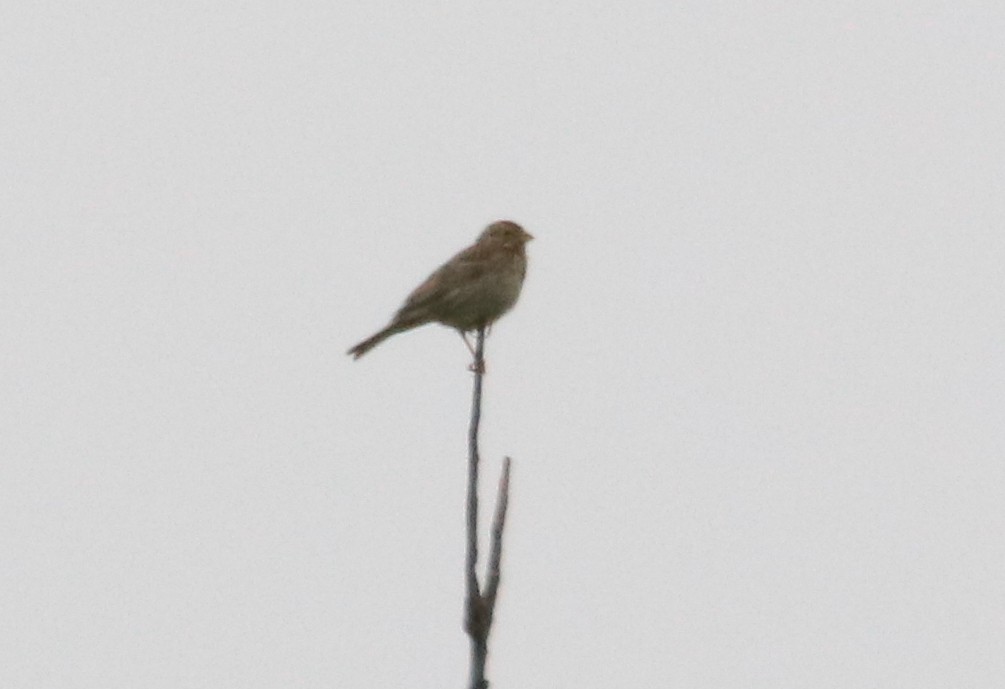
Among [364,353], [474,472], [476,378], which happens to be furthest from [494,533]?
[364,353]

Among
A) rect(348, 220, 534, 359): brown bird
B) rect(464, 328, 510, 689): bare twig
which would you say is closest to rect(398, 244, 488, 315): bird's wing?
rect(348, 220, 534, 359): brown bird

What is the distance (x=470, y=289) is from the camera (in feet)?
35.8

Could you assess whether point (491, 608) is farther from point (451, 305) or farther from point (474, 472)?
point (451, 305)

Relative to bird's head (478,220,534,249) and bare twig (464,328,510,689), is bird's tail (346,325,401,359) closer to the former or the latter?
bird's head (478,220,534,249)

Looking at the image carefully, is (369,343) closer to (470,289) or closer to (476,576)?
(470,289)

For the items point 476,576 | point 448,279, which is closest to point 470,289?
point 448,279

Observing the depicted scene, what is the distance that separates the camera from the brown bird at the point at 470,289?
10.9 m

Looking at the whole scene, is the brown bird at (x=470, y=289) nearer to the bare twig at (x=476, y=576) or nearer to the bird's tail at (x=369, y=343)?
the bird's tail at (x=369, y=343)

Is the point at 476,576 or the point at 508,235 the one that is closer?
the point at 476,576

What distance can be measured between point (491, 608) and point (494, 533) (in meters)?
0.31

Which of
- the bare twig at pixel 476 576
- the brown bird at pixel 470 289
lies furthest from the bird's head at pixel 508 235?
the bare twig at pixel 476 576

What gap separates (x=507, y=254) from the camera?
11336 mm

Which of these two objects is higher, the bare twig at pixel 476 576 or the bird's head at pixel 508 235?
the bird's head at pixel 508 235

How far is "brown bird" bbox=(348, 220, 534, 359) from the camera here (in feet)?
35.9
